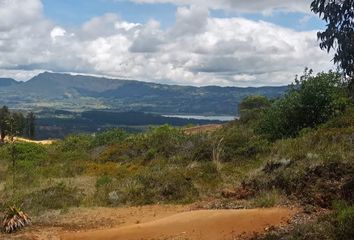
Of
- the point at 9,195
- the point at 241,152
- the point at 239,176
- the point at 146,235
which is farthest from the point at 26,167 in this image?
the point at 146,235

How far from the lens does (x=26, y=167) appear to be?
1177 inches

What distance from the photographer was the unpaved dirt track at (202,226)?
11258 millimetres

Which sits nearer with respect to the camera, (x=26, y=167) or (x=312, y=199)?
(x=312, y=199)

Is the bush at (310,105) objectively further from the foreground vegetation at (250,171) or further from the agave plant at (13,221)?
the agave plant at (13,221)

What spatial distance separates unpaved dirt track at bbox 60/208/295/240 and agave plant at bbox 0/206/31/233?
1.71 m

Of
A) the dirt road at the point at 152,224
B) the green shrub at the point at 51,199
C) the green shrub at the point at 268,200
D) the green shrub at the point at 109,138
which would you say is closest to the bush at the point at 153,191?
the green shrub at the point at 51,199

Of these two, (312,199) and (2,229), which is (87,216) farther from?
(312,199)

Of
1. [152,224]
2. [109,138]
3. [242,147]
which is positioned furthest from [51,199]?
[109,138]

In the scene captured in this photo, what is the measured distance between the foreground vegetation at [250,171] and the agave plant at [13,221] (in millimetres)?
1520

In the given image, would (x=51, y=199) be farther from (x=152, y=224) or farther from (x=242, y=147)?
(x=242, y=147)

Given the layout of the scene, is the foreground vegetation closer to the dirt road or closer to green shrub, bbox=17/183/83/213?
green shrub, bbox=17/183/83/213

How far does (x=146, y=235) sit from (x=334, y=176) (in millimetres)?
5031

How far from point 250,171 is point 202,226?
664 centimetres

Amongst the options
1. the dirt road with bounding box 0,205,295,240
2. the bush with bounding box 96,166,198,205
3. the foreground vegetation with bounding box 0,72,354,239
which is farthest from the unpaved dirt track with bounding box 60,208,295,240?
the bush with bounding box 96,166,198,205
